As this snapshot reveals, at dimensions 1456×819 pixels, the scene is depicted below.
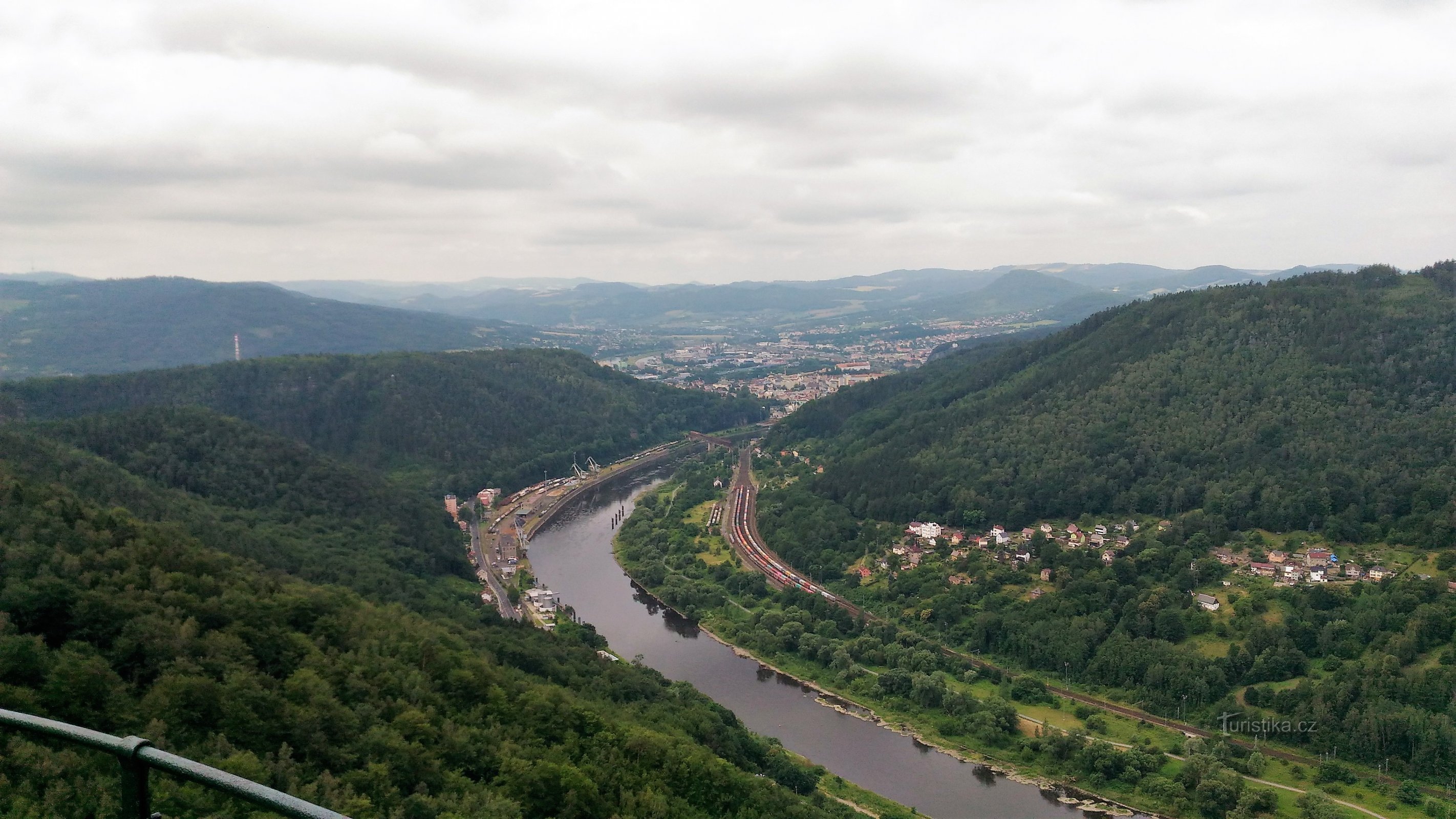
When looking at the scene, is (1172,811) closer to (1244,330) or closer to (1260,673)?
(1260,673)

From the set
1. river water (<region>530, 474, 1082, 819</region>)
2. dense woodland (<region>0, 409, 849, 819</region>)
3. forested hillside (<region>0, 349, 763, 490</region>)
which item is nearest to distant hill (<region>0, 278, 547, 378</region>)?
forested hillside (<region>0, 349, 763, 490</region>)

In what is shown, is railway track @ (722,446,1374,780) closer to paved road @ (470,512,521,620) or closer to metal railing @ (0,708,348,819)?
paved road @ (470,512,521,620)

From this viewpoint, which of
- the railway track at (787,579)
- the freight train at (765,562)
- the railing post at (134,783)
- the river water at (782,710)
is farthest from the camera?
the freight train at (765,562)

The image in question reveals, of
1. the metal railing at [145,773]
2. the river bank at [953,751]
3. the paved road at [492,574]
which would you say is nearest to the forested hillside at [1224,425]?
the river bank at [953,751]

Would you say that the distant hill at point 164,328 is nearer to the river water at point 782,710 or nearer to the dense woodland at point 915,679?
the river water at point 782,710

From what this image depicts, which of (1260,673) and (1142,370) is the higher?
(1142,370)

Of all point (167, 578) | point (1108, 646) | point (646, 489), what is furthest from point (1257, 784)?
point (646, 489)

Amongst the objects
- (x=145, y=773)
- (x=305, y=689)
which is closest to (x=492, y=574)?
(x=305, y=689)

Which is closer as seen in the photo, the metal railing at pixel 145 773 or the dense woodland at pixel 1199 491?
the metal railing at pixel 145 773
